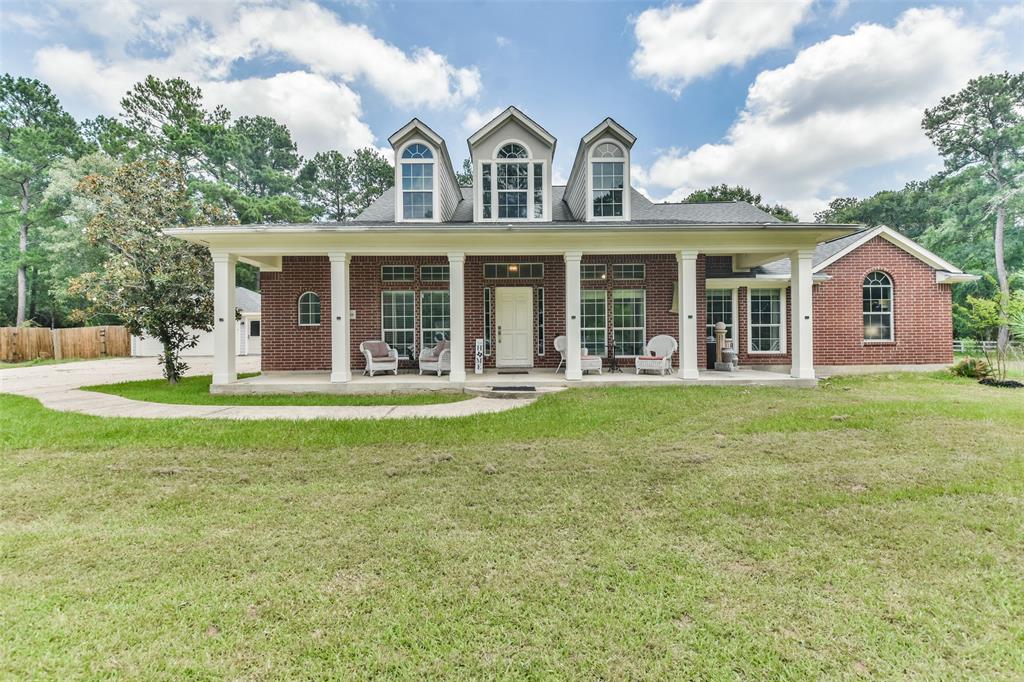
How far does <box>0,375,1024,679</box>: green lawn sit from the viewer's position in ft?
6.02

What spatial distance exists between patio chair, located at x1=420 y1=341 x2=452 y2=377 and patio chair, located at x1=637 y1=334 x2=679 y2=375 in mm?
4532

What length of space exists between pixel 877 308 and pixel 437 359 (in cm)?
1191

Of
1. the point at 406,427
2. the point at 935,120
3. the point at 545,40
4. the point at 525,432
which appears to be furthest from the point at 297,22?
the point at 935,120

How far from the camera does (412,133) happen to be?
10586 mm

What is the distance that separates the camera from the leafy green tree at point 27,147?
24734 millimetres

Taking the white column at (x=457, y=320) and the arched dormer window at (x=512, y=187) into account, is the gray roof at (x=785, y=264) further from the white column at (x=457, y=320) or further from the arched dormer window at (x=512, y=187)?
the white column at (x=457, y=320)

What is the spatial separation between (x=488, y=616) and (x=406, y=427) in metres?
3.91

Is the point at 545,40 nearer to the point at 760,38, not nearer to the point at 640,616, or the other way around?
the point at 760,38

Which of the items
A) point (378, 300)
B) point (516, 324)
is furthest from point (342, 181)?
point (516, 324)

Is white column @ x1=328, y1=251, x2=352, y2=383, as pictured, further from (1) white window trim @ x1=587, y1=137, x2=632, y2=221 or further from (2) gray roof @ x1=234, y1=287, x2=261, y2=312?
(2) gray roof @ x1=234, y1=287, x2=261, y2=312

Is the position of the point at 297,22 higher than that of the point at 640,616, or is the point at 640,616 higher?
the point at 297,22

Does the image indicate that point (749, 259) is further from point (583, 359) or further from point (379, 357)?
point (379, 357)

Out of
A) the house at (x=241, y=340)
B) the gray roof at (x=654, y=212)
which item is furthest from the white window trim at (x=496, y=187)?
the house at (x=241, y=340)

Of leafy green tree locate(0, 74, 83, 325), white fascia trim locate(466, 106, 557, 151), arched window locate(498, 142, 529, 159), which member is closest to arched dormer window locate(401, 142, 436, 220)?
white fascia trim locate(466, 106, 557, 151)
